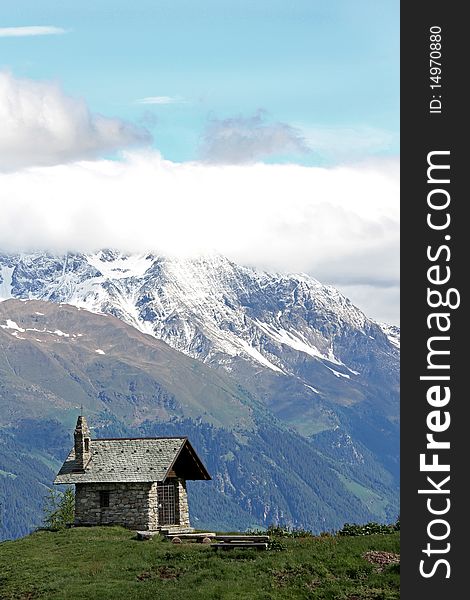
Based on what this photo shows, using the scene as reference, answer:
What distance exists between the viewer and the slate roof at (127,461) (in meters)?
92.0

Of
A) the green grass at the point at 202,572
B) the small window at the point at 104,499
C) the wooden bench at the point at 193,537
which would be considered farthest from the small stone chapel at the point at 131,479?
the green grass at the point at 202,572

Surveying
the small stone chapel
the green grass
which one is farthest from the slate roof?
the green grass

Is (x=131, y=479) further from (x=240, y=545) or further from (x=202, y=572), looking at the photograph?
(x=202, y=572)

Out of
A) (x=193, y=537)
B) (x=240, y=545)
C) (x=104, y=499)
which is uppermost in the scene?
(x=104, y=499)

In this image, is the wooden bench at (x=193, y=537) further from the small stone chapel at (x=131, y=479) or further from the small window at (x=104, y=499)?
the small window at (x=104, y=499)

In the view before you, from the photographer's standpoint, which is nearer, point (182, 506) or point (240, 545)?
point (240, 545)

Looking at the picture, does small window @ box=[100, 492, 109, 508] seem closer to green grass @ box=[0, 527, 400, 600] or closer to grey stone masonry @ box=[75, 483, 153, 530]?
grey stone masonry @ box=[75, 483, 153, 530]

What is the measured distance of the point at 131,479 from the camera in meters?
91.1

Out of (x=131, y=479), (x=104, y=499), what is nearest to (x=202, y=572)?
(x=131, y=479)

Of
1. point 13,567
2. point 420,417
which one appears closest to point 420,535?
point 420,417

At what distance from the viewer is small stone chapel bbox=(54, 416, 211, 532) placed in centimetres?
9069

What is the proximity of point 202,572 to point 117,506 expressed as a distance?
30729mm

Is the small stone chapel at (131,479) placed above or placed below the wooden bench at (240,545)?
above

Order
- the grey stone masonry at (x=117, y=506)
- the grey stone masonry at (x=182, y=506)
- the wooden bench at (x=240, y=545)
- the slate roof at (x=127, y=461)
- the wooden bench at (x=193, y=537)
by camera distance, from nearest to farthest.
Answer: the wooden bench at (x=240, y=545), the wooden bench at (x=193, y=537), the grey stone masonry at (x=117, y=506), the slate roof at (x=127, y=461), the grey stone masonry at (x=182, y=506)
